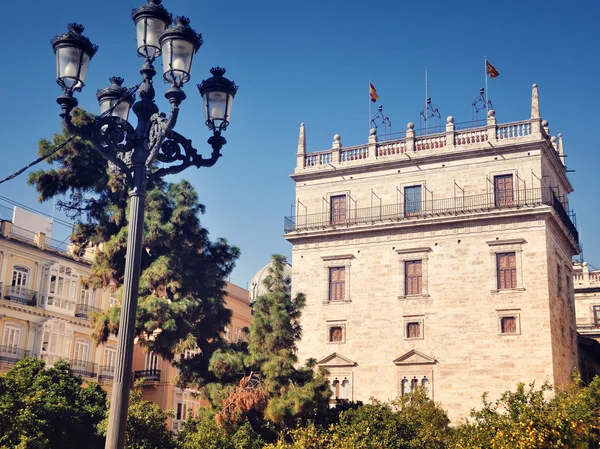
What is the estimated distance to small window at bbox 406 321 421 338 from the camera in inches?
1280

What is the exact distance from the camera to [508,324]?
3111 centimetres

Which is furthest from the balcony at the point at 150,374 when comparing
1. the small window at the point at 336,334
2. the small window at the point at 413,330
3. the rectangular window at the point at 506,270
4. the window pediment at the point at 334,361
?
the rectangular window at the point at 506,270

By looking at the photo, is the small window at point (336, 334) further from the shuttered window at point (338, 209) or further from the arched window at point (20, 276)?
the arched window at point (20, 276)

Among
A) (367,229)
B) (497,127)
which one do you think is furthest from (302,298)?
(497,127)

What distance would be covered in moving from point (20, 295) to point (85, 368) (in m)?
4.93

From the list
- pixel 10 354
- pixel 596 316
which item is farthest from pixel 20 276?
pixel 596 316

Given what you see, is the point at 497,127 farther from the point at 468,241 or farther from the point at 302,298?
the point at 302,298

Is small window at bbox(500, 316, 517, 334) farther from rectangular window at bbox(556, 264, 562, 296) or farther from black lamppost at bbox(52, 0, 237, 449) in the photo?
black lamppost at bbox(52, 0, 237, 449)

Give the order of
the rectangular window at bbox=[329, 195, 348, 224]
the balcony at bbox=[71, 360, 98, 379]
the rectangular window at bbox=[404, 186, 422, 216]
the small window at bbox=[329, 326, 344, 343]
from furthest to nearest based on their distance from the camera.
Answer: the balcony at bbox=[71, 360, 98, 379] < the rectangular window at bbox=[329, 195, 348, 224] < the rectangular window at bbox=[404, 186, 422, 216] < the small window at bbox=[329, 326, 344, 343]

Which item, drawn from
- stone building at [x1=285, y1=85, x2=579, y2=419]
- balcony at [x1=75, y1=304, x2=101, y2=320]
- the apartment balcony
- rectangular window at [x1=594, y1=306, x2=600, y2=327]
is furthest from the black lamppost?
rectangular window at [x1=594, y1=306, x2=600, y2=327]

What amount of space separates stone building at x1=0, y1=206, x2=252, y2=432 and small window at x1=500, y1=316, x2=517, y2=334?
11926 millimetres

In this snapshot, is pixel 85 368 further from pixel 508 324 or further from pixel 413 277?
pixel 508 324

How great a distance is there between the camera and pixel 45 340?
36.3m

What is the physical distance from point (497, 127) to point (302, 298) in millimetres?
12406
